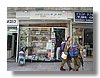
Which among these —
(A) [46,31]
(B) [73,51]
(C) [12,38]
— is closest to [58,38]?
(A) [46,31]

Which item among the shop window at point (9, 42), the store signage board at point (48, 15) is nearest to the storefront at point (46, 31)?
the store signage board at point (48, 15)

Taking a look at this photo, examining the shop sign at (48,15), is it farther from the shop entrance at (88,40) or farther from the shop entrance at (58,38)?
the shop entrance at (88,40)

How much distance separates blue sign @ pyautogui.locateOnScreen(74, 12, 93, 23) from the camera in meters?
→ 4.58

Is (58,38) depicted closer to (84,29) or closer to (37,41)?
(37,41)

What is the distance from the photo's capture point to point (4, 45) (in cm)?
457

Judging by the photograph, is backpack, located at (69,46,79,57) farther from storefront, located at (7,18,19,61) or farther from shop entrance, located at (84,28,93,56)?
storefront, located at (7,18,19,61)

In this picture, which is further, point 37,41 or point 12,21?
point 37,41

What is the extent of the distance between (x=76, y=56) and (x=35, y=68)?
82cm

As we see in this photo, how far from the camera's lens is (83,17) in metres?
4.63

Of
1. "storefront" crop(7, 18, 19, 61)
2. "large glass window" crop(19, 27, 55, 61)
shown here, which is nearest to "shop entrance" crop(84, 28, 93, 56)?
"large glass window" crop(19, 27, 55, 61)

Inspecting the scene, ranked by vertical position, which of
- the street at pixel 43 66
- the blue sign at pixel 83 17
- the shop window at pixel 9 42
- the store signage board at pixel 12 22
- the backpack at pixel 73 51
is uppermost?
the blue sign at pixel 83 17

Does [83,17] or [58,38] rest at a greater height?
[83,17]

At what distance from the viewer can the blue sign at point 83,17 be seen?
4.58 meters
